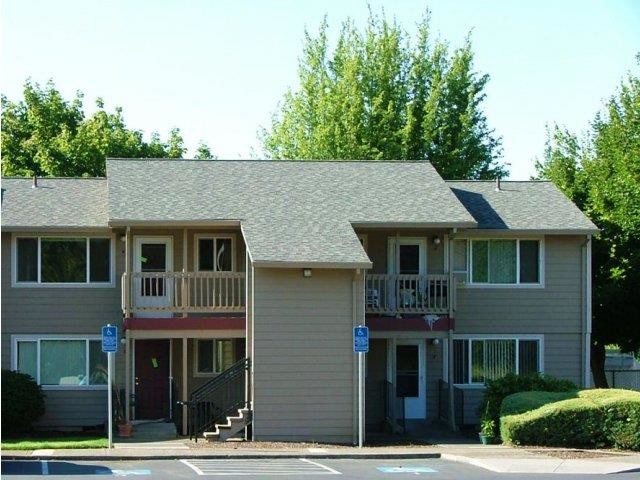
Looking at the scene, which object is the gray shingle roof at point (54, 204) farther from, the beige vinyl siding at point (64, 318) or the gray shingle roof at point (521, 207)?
the gray shingle roof at point (521, 207)

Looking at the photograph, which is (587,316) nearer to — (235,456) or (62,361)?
(235,456)

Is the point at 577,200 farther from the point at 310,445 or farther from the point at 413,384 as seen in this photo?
the point at 310,445

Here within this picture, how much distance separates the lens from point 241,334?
30.1 metres

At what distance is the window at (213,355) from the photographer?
32.3 meters

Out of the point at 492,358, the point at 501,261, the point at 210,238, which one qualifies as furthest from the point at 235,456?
the point at 501,261

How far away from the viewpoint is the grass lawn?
Answer: 2631 centimetres

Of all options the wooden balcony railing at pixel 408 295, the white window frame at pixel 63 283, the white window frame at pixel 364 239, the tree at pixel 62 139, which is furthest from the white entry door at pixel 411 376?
the tree at pixel 62 139

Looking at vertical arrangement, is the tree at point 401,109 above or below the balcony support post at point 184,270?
above

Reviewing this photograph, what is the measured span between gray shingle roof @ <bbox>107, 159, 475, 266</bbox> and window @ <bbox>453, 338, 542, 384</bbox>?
13.2 ft

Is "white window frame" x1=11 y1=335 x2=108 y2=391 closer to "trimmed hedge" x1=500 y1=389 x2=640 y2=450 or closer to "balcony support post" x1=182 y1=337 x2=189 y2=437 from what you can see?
"balcony support post" x1=182 y1=337 x2=189 y2=437

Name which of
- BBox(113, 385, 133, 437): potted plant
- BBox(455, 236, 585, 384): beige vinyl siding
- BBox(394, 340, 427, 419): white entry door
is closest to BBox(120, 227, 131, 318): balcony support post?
BBox(113, 385, 133, 437): potted plant

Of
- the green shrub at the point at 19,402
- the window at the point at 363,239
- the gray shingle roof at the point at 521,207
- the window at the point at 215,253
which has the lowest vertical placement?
the green shrub at the point at 19,402

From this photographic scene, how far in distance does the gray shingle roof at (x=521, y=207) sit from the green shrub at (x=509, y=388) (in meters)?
4.47

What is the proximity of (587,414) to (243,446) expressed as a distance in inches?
295
